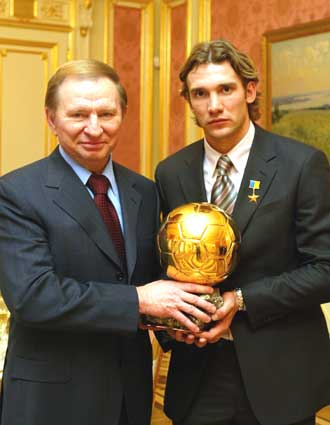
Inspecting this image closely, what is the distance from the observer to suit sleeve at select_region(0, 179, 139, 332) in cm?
172

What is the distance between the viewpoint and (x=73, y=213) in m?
1.81

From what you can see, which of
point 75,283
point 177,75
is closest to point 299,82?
point 177,75

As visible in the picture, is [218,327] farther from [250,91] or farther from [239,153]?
[250,91]

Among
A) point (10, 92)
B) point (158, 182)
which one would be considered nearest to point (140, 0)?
point (10, 92)

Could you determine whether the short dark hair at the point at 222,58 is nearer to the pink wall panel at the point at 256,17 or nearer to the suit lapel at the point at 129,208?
the suit lapel at the point at 129,208

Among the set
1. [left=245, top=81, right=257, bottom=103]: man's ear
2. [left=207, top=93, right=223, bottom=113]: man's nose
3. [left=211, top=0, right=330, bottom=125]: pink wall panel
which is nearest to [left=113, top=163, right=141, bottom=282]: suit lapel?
[left=207, top=93, right=223, bottom=113]: man's nose

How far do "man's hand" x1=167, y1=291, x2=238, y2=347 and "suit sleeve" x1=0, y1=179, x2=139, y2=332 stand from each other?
152 mm

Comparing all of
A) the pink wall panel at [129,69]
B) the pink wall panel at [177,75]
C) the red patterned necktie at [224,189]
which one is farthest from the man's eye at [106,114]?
the pink wall panel at [129,69]

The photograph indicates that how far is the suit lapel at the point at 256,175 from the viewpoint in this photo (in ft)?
6.35

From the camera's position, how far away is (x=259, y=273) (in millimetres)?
1955

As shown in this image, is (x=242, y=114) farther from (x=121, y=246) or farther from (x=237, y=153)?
(x=121, y=246)

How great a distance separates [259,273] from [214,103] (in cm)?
50

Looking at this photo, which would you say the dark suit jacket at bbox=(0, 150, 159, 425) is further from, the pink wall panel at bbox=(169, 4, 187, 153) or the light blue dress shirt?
the pink wall panel at bbox=(169, 4, 187, 153)

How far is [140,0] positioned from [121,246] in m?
4.90
